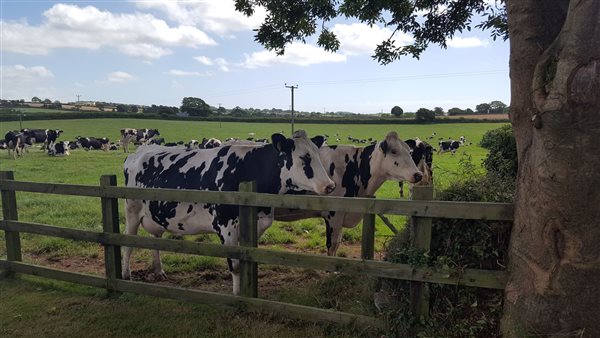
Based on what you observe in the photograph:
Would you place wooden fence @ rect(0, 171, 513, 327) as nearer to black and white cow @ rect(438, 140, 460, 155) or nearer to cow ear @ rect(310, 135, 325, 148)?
cow ear @ rect(310, 135, 325, 148)

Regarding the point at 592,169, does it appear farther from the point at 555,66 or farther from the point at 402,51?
the point at 402,51

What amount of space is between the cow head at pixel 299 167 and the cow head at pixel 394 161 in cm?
183

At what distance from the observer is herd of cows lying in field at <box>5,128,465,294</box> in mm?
5801

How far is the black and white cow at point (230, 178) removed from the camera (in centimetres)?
563

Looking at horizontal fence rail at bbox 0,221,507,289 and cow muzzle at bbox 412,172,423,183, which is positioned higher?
cow muzzle at bbox 412,172,423,183

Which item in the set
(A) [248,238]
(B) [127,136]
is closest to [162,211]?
(A) [248,238]

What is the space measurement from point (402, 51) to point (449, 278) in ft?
15.6

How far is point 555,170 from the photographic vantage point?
3094 millimetres

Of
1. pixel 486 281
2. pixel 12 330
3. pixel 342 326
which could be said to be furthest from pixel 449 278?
pixel 12 330

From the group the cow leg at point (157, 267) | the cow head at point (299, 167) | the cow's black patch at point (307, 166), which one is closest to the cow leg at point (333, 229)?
the cow head at point (299, 167)

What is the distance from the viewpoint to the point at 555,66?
3.05 m

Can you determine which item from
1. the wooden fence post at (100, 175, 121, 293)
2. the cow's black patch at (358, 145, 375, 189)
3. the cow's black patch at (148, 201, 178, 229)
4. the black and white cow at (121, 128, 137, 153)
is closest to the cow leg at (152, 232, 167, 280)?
the cow's black patch at (148, 201, 178, 229)

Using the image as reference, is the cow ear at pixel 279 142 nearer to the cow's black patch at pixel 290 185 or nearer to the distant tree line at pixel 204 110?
the cow's black patch at pixel 290 185

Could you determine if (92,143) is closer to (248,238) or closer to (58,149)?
(58,149)
